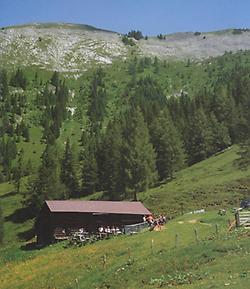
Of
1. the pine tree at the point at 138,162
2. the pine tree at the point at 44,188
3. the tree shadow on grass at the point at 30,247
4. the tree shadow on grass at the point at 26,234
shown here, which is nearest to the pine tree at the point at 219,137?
the pine tree at the point at 138,162

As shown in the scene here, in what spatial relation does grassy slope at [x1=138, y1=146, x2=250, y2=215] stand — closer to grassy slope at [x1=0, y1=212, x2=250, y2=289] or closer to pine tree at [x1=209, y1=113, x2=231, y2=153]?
pine tree at [x1=209, y1=113, x2=231, y2=153]

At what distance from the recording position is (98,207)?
7506 centimetres

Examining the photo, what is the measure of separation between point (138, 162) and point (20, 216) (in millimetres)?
32713

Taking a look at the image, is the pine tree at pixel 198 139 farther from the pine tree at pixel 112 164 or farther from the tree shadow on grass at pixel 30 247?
the tree shadow on grass at pixel 30 247

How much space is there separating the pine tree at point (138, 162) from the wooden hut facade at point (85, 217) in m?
24.5

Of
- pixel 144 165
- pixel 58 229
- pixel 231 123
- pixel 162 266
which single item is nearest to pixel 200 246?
pixel 162 266

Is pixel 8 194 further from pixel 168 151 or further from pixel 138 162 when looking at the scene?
pixel 138 162

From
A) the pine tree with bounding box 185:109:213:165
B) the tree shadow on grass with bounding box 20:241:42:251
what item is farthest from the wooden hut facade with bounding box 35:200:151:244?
the pine tree with bounding box 185:109:213:165

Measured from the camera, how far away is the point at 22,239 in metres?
99.6

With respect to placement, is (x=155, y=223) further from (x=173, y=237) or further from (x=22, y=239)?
(x=22, y=239)

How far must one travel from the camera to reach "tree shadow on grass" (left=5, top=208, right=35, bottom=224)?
115387 millimetres

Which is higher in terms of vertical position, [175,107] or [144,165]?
[175,107]

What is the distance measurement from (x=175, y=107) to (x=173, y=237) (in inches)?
4322

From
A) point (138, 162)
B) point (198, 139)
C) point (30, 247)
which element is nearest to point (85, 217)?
point (30, 247)
